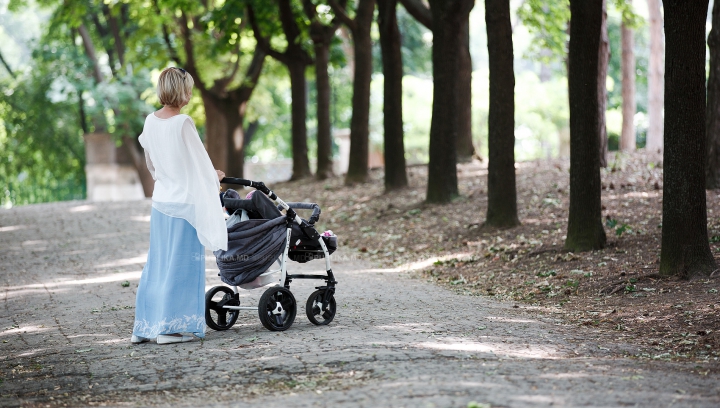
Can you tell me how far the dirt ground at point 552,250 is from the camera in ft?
25.1

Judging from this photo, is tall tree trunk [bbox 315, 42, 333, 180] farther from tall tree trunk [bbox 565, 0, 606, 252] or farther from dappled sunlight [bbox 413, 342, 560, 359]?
dappled sunlight [bbox 413, 342, 560, 359]

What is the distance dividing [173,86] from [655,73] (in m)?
24.3

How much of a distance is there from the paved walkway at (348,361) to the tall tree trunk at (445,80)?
546 centimetres

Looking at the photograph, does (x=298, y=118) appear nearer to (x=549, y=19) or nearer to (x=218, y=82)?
(x=218, y=82)

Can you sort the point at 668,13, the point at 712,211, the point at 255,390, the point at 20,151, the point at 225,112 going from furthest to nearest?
the point at 20,151, the point at 225,112, the point at 712,211, the point at 668,13, the point at 255,390

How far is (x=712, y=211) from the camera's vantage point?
39.6 feet

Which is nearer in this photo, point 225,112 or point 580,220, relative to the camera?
point 580,220

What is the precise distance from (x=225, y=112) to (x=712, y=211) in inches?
637

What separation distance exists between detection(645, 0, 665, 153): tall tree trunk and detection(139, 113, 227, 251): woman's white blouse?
2337 centimetres

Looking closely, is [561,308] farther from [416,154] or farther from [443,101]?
[416,154]

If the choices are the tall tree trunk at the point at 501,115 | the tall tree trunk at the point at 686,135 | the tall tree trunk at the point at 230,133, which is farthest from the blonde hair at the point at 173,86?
the tall tree trunk at the point at 230,133

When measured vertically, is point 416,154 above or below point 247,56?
below

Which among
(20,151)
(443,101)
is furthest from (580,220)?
(20,151)

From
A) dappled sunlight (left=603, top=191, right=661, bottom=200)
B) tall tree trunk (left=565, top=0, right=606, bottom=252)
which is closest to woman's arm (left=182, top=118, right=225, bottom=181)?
tall tree trunk (left=565, top=0, right=606, bottom=252)
